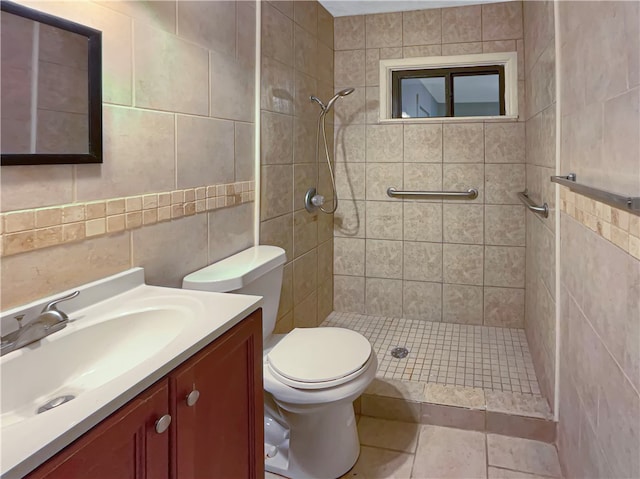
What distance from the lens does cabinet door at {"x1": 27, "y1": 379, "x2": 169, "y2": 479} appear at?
67cm

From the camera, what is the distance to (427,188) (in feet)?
10.1

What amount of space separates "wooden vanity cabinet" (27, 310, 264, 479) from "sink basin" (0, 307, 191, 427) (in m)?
0.17

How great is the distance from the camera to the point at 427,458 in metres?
1.87

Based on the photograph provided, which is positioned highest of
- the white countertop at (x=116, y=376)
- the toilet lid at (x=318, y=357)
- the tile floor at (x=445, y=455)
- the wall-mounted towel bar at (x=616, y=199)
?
the wall-mounted towel bar at (x=616, y=199)

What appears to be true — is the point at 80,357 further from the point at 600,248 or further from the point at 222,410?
the point at 600,248

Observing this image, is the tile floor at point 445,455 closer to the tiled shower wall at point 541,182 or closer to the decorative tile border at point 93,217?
the tiled shower wall at point 541,182

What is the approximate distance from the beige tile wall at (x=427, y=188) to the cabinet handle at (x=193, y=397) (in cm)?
240

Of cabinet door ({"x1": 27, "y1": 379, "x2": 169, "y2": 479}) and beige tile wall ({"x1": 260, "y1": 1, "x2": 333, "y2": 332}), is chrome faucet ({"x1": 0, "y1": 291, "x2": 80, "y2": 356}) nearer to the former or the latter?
cabinet door ({"x1": 27, "y1": 379, "x2": 169, "y2": 479})

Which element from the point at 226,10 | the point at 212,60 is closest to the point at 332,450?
the point at 212,60

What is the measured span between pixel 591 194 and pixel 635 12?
404 mm

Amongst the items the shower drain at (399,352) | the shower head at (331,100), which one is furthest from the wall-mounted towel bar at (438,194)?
the shower drain at (399,352)

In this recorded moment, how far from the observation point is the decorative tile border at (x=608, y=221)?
92 cm

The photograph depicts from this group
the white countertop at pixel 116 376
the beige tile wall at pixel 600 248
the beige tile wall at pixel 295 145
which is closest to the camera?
the white countertop at pixel 116 376

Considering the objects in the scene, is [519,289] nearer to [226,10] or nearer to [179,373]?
[226,10]
